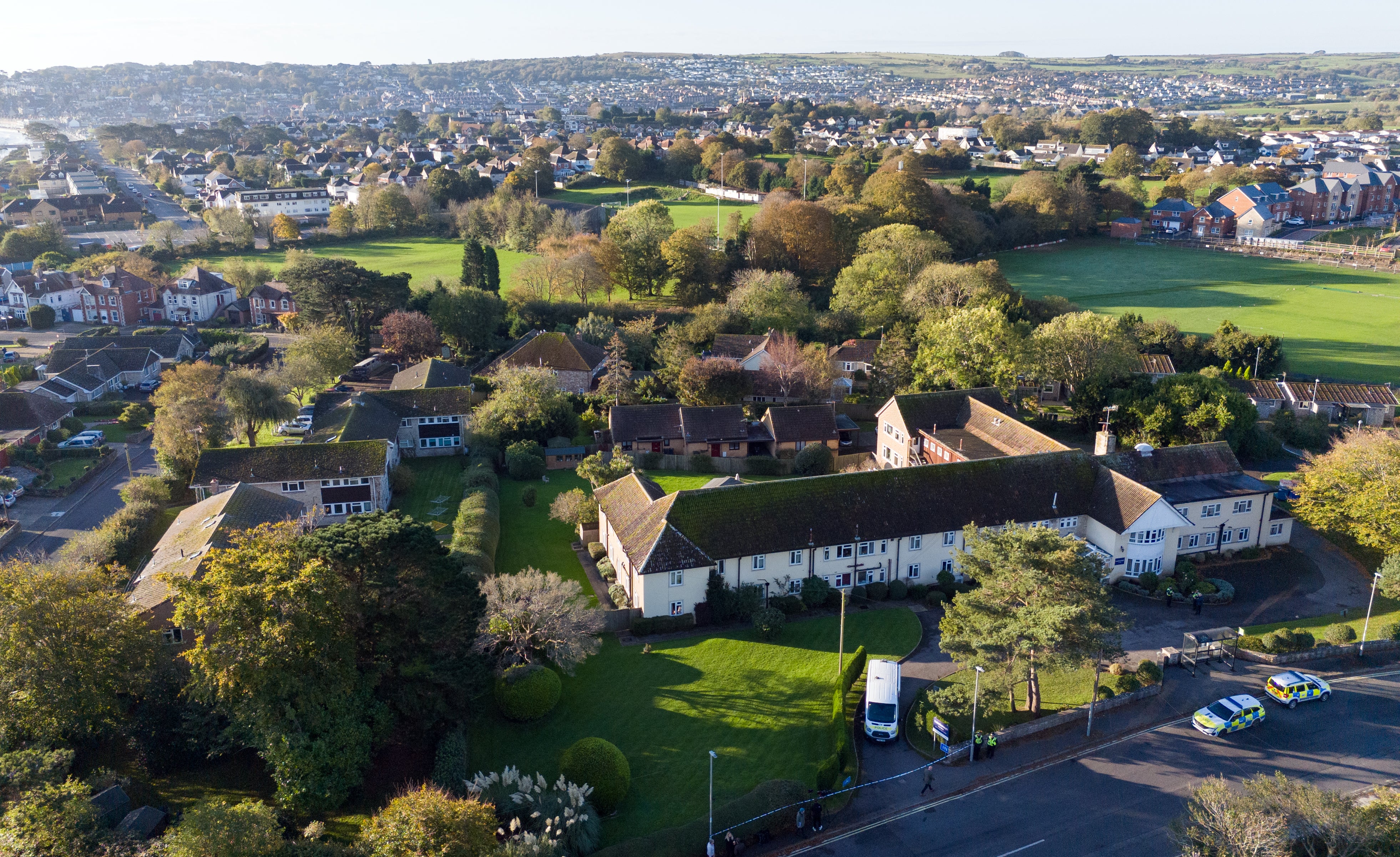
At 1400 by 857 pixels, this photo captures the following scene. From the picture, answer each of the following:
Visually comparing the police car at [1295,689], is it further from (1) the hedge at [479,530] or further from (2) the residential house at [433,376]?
(2) the residential house at [433,376]

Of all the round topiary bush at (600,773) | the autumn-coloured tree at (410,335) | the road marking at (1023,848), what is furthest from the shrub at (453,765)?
the autumn-coloured tree at (410,335)

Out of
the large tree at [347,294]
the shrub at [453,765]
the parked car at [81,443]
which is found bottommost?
the parked car at [81,443]

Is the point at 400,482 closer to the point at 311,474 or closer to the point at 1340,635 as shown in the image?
the point at 311,474

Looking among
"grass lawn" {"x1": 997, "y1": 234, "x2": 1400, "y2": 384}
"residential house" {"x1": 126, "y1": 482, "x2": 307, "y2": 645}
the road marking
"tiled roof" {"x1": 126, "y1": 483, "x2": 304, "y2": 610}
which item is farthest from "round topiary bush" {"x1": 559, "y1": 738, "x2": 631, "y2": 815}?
"grass lawn" {"x1": 997, "y1": 234, "x2": 1400, "y2": 384}

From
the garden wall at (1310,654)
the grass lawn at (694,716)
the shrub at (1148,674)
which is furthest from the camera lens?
the garden wall at (1310,654)

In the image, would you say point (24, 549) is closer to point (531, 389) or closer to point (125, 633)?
point (125, 633)

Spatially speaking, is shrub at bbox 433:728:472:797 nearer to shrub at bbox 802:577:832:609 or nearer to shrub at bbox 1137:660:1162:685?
shrub at bbox 802:577:832:609
